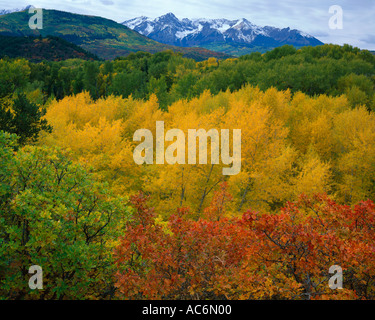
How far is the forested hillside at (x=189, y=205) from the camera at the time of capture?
877 centimetres

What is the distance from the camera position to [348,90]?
57.9 meters

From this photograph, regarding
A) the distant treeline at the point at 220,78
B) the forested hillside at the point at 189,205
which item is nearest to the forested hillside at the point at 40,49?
the distant treeline at the point at 220,78

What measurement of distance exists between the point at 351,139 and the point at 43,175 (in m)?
39.6

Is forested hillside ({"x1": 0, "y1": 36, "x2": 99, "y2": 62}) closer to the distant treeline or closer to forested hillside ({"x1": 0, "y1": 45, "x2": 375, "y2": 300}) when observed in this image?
the distant treeline

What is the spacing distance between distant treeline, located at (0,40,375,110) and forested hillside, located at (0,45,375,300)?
701mm

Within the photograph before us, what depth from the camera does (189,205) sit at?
87.3 ft

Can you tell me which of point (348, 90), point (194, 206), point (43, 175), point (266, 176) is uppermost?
point (348, 90)

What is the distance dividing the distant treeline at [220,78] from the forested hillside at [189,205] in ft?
2.30

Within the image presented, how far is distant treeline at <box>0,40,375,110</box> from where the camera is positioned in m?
62.1

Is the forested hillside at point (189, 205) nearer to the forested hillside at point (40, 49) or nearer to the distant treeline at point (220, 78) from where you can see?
the distant treeline at point (220, 78)
